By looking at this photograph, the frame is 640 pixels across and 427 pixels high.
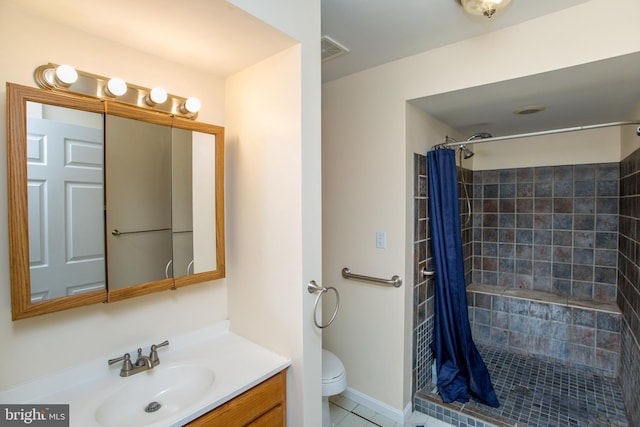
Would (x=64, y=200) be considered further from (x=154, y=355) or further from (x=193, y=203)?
(x=154, y=355)

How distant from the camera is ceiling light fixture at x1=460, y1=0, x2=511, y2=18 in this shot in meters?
1.36

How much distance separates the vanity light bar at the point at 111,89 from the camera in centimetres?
115

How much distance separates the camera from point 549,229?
289 cm

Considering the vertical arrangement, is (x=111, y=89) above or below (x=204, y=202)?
above

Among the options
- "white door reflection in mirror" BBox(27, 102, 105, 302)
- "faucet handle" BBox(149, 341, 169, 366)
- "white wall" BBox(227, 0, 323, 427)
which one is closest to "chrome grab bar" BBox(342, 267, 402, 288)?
"white wall" BBox(227, 0, 323, 427)

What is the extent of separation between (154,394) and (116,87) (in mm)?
1297

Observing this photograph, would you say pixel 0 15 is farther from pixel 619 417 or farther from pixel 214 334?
pixel 619 417

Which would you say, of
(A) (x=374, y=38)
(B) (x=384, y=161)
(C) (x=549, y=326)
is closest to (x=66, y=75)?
(A) (x=374, y=38)

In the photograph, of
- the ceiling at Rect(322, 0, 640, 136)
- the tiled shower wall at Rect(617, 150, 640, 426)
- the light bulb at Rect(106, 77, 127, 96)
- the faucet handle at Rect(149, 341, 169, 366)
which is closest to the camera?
the light bulb at Rect(106, 77, 127, 96)

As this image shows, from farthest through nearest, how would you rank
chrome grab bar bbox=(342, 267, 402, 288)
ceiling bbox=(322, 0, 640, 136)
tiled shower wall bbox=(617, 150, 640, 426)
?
chrome grab bar bbox=(342, 267, 402, 288) < tiled shower wall bbox=(617, 150, 640, 426) < ceiling bbox=(322, 0, 640, 136)

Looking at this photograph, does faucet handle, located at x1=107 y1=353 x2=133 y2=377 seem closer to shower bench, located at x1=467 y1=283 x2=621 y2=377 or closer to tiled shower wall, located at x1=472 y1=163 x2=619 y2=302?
shower bench, located at x1=467 y1=283 x2=621 y2=377

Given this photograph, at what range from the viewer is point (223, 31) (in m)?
1.25

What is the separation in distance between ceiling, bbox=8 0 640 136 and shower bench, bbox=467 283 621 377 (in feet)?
5.10

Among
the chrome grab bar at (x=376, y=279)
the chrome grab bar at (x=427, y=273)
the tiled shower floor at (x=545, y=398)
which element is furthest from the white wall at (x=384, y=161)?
the tiled shower floor at (x=545, y=398)
